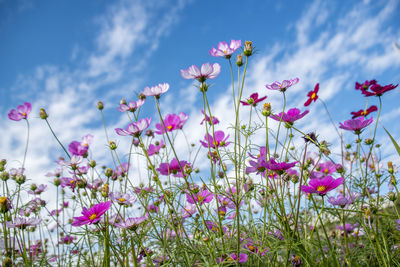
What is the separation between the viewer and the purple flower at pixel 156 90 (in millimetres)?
1031

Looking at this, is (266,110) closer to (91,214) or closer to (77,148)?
(91,214)

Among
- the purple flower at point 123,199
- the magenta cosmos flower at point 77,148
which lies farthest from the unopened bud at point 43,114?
the purple flower at point 123,199

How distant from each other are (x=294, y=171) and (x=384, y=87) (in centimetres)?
57

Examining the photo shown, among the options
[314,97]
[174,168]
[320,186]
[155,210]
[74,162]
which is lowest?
[320,186]

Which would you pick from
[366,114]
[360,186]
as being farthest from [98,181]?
[366,114]

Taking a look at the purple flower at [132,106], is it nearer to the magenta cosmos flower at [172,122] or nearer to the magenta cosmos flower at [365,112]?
the magenta cosmos flower at [172,122]

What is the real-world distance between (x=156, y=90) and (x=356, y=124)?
0.80 m

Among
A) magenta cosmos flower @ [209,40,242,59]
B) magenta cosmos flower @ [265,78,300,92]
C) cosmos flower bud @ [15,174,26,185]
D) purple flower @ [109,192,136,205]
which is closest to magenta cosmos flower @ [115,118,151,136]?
purple flower @ [109,192,136,205]

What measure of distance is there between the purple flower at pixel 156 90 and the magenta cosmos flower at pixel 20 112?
0.94 meters

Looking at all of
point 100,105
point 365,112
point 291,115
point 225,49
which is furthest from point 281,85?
point 100,105

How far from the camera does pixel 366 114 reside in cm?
154

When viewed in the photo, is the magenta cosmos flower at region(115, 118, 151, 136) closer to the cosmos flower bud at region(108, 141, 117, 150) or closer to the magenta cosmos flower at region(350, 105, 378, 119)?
the cosmos flower bud at region(108, 141, 117, 150)

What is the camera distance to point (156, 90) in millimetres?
1044

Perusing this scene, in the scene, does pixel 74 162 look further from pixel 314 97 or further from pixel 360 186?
pixel 360 186
